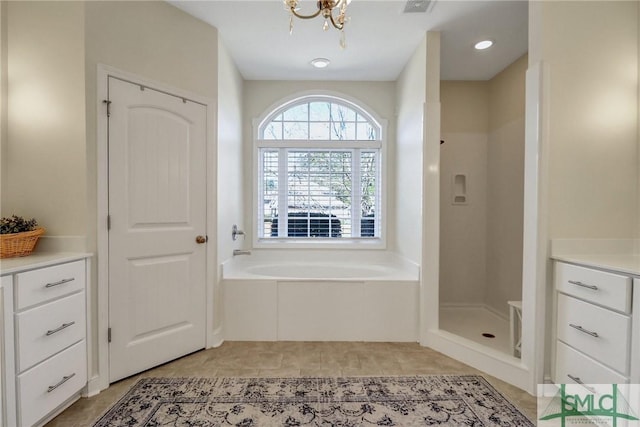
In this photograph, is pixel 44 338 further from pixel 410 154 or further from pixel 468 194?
pixel 468 194

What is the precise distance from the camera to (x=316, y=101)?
142 inches

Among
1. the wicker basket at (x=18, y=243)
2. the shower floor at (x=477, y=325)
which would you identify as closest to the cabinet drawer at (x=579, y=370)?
the shower floor at (x=477, y=325)

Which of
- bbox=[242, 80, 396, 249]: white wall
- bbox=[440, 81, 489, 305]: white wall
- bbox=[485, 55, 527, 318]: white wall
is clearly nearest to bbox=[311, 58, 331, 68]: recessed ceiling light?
bbox=[242, 80, 396, 249]: white wall

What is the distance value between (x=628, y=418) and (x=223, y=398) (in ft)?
6.66

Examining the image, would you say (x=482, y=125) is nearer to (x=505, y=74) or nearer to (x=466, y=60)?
(x=505, y=74)

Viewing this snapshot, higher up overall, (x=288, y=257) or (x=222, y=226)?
(x=222, y=226)

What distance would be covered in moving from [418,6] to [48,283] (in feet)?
9.38

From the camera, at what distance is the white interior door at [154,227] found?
1973 millimetres

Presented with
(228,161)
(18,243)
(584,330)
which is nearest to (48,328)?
(18,243)

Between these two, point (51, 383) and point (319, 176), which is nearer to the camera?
point (51, 383)

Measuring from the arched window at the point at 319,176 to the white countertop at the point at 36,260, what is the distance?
6.39 feet

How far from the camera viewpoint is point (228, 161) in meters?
2.84

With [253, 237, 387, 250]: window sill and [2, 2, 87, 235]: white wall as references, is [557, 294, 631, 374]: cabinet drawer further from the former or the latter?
[2, 2, 87, 235]: white wall

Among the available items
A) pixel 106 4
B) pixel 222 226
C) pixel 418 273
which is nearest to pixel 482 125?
pixel 418 273
